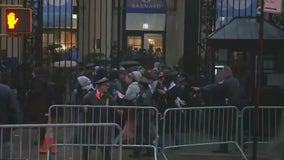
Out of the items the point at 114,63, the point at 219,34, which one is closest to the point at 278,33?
the point at 219,34

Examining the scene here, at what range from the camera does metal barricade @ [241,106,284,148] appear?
10.8 metres

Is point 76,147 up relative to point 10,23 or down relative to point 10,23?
down

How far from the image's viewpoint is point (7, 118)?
754 centimetres

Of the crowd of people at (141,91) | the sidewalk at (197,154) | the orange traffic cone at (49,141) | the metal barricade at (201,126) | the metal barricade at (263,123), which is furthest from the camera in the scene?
the crowd of people at (141,91)

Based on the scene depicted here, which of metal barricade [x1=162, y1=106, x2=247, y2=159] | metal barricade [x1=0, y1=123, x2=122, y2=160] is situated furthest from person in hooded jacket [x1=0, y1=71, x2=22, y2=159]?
metal barricade [x1=162, y1=106, x2=247, y2=159]

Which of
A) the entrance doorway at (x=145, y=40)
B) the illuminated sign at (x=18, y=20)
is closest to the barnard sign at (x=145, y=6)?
the entrance doorway at (x=145, y=40)

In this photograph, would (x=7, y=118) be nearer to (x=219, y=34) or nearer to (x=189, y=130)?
(x=189, y=130)

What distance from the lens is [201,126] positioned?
1023cm

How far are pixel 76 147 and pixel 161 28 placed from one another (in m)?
17.7

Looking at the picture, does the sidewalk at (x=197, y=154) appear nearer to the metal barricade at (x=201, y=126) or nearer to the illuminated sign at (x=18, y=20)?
the metal barricade at (x=201, y=126)

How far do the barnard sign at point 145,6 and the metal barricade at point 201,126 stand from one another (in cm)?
1393

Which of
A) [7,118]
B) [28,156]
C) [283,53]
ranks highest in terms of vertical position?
[283,53]

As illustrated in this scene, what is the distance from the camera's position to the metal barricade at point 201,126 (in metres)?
10.2

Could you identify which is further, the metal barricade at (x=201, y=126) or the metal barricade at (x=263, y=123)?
the metal barricade at (x=263, y=123)
